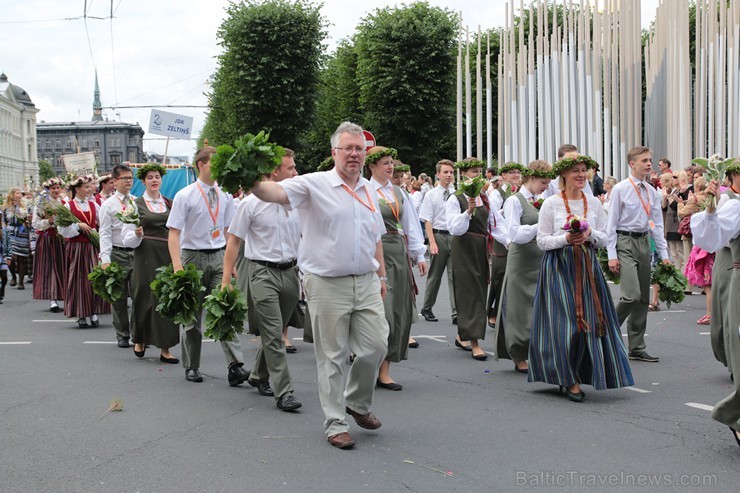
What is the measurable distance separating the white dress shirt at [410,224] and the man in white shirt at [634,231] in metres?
1.96

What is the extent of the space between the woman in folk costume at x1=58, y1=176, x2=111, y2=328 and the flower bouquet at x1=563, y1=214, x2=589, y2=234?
7885mm

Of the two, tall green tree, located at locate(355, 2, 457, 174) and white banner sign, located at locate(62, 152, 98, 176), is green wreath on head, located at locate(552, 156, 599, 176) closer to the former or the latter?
white banner sign, located at locate(62, 152, 98, 176)

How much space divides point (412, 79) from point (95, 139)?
438ft

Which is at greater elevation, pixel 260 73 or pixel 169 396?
pixel 260 73

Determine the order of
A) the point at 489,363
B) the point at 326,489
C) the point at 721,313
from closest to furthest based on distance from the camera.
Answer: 1. the point at 326,489
2. the point at 721,313
3. the point at 489,363

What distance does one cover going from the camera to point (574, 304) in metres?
7.52

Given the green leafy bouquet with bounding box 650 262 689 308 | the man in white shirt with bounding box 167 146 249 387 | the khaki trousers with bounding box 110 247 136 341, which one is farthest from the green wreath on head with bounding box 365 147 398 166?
the khaki trousers with bounding box 110 247 136 341

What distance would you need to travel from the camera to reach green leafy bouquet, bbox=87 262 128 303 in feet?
34.9

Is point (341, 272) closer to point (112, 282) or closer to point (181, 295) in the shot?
point (181, 295)

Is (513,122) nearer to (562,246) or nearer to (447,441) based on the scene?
(562,246)

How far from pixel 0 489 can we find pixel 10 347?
Answer: 244 inches

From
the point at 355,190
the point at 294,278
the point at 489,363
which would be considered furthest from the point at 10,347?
the point at 355,190

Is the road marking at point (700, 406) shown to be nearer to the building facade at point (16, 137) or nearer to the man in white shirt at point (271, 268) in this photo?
the man in white shirt at point (271, 268)

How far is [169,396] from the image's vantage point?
25.4ft
